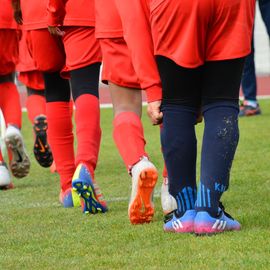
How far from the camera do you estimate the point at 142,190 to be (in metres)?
4.79

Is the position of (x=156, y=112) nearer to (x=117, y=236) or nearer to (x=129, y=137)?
(x=129, y=137)

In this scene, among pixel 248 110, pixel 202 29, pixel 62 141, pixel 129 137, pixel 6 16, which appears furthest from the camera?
pixel 248 110

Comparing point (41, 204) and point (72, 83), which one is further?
point (41, 204)

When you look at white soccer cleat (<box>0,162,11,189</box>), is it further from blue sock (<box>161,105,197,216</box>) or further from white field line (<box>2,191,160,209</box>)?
blue sock (<box>161,105,197,216</box>)

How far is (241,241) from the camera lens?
4277mm

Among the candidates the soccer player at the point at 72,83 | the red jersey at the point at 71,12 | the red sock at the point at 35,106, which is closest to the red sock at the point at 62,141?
the soccer player at the point at 72,83

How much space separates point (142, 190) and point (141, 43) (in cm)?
67

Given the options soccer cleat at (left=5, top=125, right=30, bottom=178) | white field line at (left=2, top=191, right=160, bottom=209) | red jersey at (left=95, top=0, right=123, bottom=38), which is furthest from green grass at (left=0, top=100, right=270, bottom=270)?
red jersey at (left=95, top=0, right=123, bottom=38)

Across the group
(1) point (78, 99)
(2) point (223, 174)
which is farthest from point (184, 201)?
(1) point (78, 99)

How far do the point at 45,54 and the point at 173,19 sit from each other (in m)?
1.74

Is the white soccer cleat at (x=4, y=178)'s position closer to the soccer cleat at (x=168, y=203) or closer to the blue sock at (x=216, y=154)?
the soccer cleat at (x=168, y=203)

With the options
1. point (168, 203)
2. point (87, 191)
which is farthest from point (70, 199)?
point (168, 203)

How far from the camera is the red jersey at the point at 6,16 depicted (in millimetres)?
7157

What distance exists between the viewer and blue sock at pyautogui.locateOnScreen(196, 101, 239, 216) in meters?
4.46
